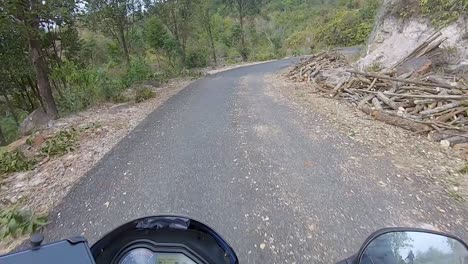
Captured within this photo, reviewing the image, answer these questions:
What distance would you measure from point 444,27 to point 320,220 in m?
8.47

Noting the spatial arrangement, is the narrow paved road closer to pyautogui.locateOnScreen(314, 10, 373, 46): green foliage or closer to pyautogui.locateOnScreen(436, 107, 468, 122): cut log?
pyautogui.locateOnScreen(436, 107, 468, 122): cut log

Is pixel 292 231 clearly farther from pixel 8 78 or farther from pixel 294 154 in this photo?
pixel 8 78

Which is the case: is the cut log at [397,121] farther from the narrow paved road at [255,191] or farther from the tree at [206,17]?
the tree at [206,17]

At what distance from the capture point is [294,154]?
411cm

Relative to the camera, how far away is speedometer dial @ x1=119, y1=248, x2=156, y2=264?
46.1 inches

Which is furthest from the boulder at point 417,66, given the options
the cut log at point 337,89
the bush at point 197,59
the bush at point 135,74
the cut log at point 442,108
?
the bush at point 197,59

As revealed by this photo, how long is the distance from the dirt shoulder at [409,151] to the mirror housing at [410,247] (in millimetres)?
1824

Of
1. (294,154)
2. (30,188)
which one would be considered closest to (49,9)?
(30,188)

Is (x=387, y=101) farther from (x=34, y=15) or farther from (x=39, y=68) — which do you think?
(x=39, y=68)

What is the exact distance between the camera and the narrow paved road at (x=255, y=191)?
253 cm

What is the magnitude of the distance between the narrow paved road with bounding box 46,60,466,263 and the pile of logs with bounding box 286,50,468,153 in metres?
1.26

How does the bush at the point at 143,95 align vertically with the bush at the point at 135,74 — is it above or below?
below

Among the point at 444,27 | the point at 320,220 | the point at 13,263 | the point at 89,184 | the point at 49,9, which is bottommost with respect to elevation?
the point at 320,220

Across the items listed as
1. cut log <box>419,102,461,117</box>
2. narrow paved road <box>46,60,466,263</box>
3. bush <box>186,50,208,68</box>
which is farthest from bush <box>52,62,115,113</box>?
bush <box>186,50,208,68</box>
